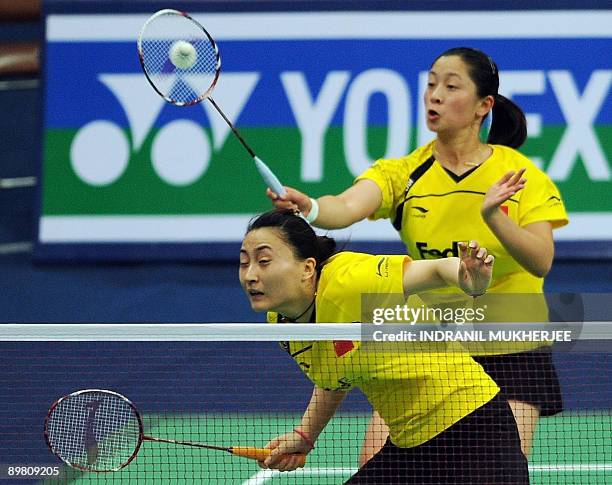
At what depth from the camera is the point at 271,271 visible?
3.76m

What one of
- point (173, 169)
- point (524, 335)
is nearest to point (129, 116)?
point (173, 169)

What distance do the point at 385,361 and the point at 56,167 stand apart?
15.7 feet

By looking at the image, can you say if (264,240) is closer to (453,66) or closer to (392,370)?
(392,370)

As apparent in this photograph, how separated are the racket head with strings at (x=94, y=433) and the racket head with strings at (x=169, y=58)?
1204 mm

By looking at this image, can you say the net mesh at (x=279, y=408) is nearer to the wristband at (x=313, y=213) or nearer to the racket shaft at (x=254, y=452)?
the racket shaft at (x=254, y=452)

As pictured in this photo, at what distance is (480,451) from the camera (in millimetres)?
3736

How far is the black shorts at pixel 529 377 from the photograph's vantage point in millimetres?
4250

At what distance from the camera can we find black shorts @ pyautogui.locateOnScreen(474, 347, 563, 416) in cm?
425

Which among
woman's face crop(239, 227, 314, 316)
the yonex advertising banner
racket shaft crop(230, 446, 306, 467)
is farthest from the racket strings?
the yonex advertising banner

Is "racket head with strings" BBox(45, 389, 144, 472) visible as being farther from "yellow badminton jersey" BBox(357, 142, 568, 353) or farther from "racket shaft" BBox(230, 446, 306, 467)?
"yellow badminton jersey" BBox(357, 142, 568, 353)

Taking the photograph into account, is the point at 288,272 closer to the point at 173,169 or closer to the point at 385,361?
the point at 385,361

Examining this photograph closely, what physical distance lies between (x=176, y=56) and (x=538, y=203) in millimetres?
1395

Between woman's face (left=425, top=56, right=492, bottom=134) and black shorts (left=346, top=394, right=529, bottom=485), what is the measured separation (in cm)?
109

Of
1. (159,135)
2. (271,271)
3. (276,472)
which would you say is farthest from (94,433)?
(159,135)
